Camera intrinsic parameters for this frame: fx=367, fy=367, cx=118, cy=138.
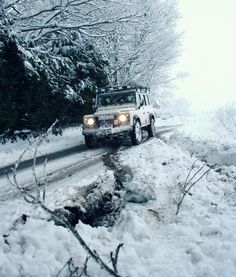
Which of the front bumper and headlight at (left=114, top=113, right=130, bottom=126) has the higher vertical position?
headlight at (left=114, top=113, right=130, bottom=126)

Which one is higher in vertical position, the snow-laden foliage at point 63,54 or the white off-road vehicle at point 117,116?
the snow-laden foliage at point 63,54

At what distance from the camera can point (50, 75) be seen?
46.5 feet

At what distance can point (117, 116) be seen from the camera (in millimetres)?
11539

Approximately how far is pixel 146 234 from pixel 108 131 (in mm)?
6366

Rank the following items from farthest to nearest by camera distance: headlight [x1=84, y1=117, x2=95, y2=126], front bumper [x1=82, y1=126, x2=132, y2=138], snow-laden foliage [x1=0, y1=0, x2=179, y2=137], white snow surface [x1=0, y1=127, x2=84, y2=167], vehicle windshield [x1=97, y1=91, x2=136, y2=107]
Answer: vehicle windshield [x1=97, y1=91, x2=136, y2=107] → snow-laden foliage [x1=0, y1=0, x2=179, y2=137] → headlight [x1=84, y1=117, x2=95, y2=126] → front bumper [x1=82, y1=126, x2=132, y2=138] → white snow surface [x1=0, y1=127, x2=84, y2=167]

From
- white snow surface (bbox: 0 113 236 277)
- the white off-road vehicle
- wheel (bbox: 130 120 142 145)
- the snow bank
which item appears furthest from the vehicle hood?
the snow bank

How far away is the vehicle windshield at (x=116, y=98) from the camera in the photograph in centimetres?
1296

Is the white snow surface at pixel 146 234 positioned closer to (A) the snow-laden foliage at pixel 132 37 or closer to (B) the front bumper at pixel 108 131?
(B) the front bumper at pixel 108 131

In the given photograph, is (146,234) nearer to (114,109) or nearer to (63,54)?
(114,109)

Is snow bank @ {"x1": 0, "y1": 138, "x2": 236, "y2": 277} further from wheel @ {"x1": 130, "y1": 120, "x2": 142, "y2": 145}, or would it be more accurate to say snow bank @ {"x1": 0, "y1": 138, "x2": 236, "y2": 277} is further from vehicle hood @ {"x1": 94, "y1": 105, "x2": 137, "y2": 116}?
vehicle hood @ {"x1": 94, "y1": 105, "x2": 137, "y2": 116}

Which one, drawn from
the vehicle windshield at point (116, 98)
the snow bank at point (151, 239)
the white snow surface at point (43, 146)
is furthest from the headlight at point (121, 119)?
the snow bank at point (151, 239)

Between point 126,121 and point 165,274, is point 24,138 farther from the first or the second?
point 165,274

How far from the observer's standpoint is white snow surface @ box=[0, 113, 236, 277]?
166 inches

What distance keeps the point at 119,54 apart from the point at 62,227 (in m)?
18.1
